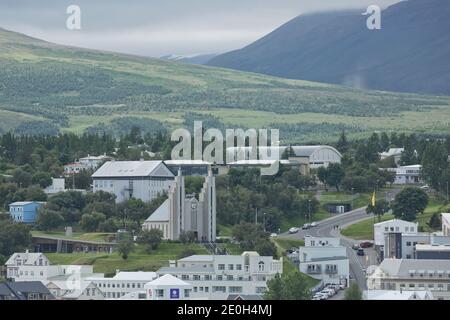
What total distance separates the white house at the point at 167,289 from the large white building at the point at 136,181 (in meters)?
27.0

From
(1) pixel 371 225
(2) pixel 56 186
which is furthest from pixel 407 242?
(2) pixel 56 186

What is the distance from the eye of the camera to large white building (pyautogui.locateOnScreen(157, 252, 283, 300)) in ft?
146

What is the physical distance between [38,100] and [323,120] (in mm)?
24537

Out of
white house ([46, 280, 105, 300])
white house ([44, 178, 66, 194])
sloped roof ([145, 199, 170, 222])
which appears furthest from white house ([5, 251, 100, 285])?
white house ([44, 178, 66, 194])

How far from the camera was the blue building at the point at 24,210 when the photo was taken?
59734 mm

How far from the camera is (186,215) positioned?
57.1 m

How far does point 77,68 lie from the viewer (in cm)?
14662

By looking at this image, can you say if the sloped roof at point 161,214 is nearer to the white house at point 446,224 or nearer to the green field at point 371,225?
the green field at point 371,225

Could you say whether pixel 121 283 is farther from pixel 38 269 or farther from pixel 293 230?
pixel 293 230

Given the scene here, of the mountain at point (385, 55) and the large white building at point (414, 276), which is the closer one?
the large white building at point (414, 276)

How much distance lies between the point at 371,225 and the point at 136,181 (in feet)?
40.8

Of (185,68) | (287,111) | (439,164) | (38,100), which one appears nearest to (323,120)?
(287,111)

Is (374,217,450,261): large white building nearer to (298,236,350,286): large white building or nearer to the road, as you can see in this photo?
the road

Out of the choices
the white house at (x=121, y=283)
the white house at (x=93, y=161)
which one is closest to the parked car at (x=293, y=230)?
the white house at (x=121, y=283)
